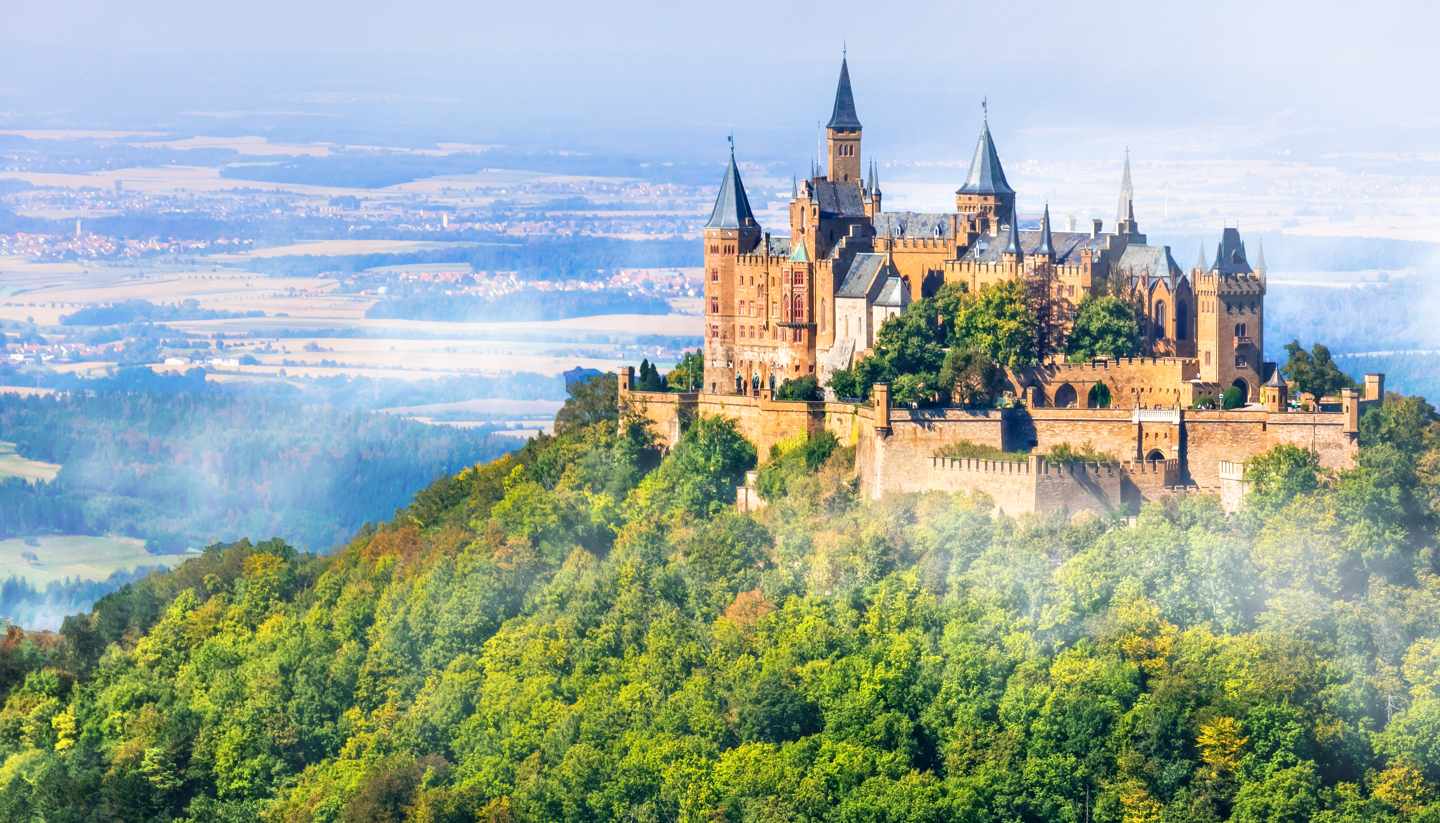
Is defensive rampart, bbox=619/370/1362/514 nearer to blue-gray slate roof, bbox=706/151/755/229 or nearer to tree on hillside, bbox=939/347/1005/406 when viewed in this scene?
tree on hillside, bbox=939/347/1005/406

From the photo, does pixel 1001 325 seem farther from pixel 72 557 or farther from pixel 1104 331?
pixel 72 557

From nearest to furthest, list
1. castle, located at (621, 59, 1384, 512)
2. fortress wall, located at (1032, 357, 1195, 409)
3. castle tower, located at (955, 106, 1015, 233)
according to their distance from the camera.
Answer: castle, located at (621, 59, 1384, 512) < fortress wall, located at (1032, 357, 1195, 409) < castle tower, located at (955, 106, 1015, 233)

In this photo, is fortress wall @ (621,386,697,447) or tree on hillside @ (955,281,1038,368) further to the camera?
fortress wall @ (621,386,697,447)

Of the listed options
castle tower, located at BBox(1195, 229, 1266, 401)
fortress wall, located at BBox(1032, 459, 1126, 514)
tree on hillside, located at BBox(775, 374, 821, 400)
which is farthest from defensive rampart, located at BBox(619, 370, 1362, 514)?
castle tower, located at BBox(1195, 229, 1266, 401)

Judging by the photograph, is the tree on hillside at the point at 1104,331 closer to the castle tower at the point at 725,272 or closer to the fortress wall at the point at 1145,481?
the fortress wall at the point at 1145,481

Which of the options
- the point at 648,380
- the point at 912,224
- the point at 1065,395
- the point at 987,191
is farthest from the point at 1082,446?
the point at 648,380

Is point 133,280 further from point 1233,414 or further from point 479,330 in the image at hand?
point 1233,414
